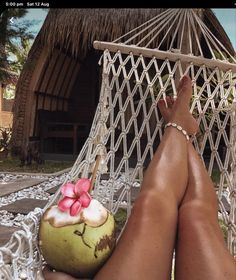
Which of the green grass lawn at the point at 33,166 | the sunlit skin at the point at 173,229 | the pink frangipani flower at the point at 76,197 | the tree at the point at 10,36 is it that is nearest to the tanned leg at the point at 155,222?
the sunlit skin at the point at 173,229

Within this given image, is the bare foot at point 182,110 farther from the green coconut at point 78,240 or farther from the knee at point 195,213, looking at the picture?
the green coconut at point 78,240

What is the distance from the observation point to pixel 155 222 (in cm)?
84

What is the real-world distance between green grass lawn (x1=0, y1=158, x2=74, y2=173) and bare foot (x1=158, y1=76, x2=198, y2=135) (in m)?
3.41

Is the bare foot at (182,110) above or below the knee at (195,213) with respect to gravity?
above

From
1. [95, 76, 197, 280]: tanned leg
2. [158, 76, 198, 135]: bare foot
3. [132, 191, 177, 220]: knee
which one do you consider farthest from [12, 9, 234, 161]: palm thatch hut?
[132, 191, 177, 220]: knee

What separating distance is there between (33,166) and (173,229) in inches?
165

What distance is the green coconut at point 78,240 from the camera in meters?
0.73

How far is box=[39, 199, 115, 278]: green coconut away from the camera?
728mm

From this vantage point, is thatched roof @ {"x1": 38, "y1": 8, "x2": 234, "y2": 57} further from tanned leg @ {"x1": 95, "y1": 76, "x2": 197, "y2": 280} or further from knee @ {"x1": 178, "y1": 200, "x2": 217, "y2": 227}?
knee @ {"x1": 178, "y1": 200, "x2": 217, "y2": 227}

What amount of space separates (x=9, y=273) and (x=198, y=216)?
432 mm

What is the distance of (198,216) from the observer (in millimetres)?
879

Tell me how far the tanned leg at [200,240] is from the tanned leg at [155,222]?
0.07ft

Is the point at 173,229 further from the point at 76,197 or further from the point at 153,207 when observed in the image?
the point at 76,197

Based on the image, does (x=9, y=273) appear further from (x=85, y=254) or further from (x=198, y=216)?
(x=198, y=216)
